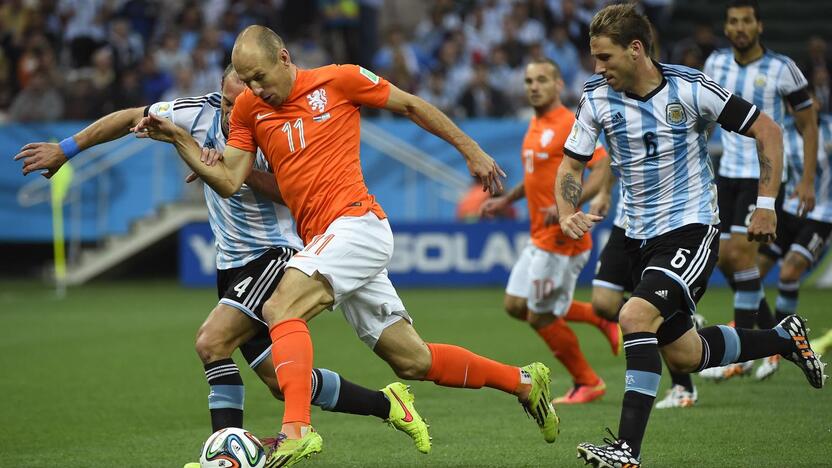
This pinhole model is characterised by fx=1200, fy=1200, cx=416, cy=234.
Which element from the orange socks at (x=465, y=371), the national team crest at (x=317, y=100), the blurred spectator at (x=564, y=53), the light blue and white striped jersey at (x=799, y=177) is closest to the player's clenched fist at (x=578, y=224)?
the orange socks at (x=465, y=371)

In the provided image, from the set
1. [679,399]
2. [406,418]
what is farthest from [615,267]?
[406,418]

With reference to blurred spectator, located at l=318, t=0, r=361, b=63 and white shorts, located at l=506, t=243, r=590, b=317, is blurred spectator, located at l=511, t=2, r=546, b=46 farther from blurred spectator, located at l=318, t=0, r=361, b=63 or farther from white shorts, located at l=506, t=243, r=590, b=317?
white shorts, located at l=506, t=243, r=590, b=317

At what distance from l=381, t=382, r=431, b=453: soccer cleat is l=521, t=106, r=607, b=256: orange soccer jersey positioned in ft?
8.91

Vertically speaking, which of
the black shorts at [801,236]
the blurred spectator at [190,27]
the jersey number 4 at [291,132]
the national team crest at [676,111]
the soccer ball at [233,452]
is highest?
the blurred spectator at [190,27]

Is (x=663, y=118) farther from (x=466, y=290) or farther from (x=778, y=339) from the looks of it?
(x=466, y=290)

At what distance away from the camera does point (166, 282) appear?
20031mm

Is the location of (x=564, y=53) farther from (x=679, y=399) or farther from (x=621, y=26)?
(x=621, y=26)

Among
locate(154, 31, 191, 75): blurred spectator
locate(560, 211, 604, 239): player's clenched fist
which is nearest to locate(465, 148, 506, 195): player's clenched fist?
locate(560, 211, 604, 239): player's clenched fist

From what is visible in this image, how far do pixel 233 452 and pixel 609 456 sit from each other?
1694 mm

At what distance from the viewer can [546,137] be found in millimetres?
8820

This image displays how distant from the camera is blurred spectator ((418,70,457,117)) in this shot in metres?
19.1

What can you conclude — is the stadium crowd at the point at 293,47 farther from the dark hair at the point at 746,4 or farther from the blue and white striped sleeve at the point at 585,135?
the blue and white striped sleeve at the point at 585,135

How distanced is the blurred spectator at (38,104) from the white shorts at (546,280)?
493 inches

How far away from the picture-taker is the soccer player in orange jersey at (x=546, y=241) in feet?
28.6
